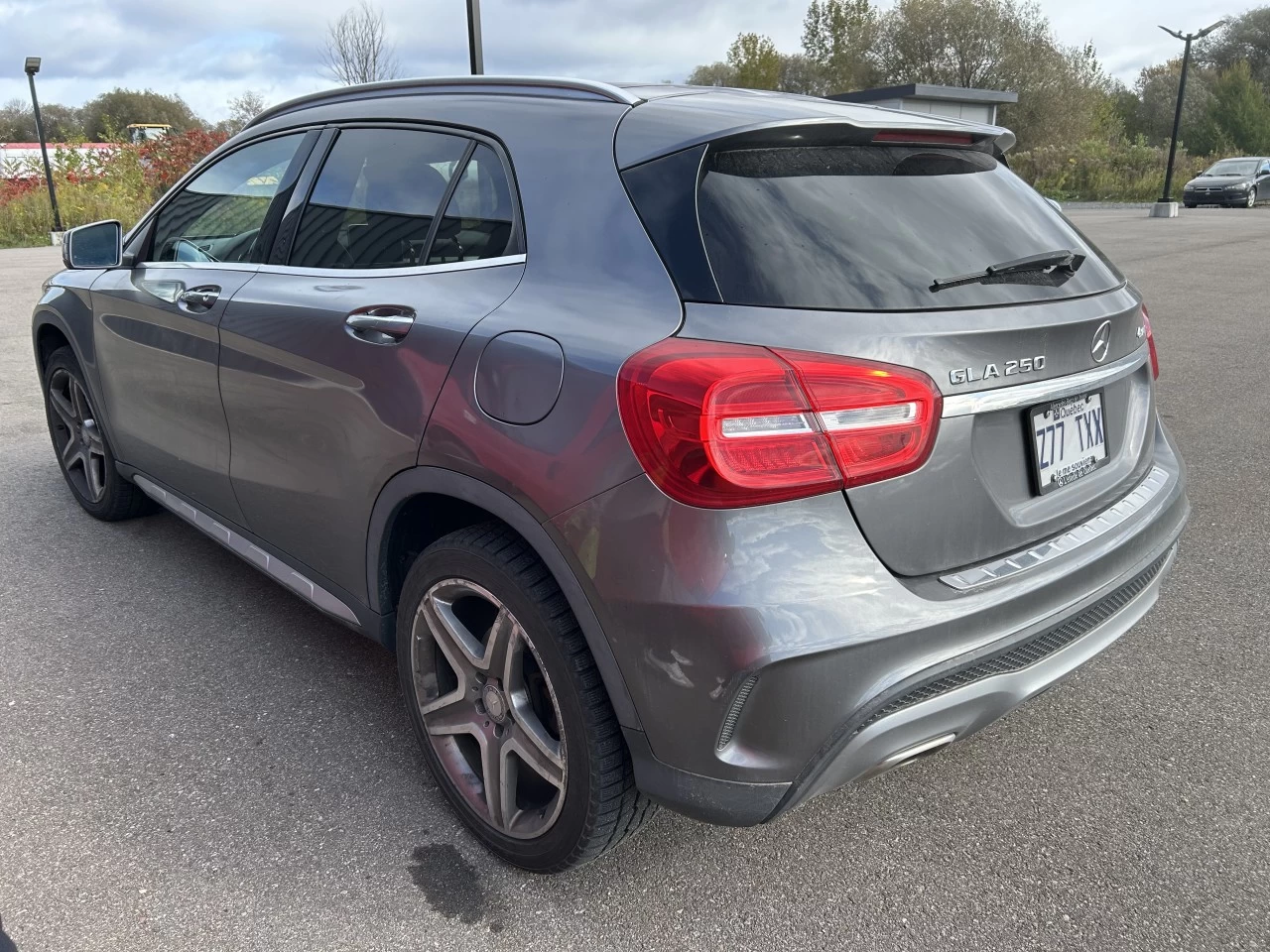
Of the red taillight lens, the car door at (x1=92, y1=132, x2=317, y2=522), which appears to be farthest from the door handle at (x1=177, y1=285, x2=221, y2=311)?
the red taillight lens

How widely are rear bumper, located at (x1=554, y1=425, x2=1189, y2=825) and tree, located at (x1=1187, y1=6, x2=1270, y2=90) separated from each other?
71.2 metres

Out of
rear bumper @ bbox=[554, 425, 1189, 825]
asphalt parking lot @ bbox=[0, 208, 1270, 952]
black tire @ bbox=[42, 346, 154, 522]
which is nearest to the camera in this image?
rear bumper @ bbox=[554, 425, 1189, 825]

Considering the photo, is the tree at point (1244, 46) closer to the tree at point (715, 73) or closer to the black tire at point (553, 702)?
the tree at point (715, 73)

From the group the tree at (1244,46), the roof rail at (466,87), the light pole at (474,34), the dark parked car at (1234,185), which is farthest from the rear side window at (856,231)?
the tree at (1244,46)

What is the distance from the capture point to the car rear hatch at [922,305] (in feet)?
6.09

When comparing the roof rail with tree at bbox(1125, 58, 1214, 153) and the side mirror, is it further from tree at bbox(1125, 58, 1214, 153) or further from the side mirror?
tree at bbox(1125, 58, 1214, 153)

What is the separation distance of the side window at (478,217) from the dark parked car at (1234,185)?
34.5 m

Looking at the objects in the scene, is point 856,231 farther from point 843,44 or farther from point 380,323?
point 843,44

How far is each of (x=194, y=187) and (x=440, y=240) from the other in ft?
5.57

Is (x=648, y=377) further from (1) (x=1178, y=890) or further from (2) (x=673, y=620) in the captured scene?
(1) (x=1178, y=890)

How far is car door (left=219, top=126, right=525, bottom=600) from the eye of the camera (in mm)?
2316

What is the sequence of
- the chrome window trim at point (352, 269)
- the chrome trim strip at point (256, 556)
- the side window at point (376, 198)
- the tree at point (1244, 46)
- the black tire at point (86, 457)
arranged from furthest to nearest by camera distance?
1. the tree at point (1244, 46)
2. the black tire at point (86, 457)
3. the chrome trim strip at point (256, 556)
4. the side window at point (376, 198)
5. the chrome window trim at point (352, 269)

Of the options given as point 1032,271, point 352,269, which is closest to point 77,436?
point 352,269

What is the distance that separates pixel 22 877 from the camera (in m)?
2.33
